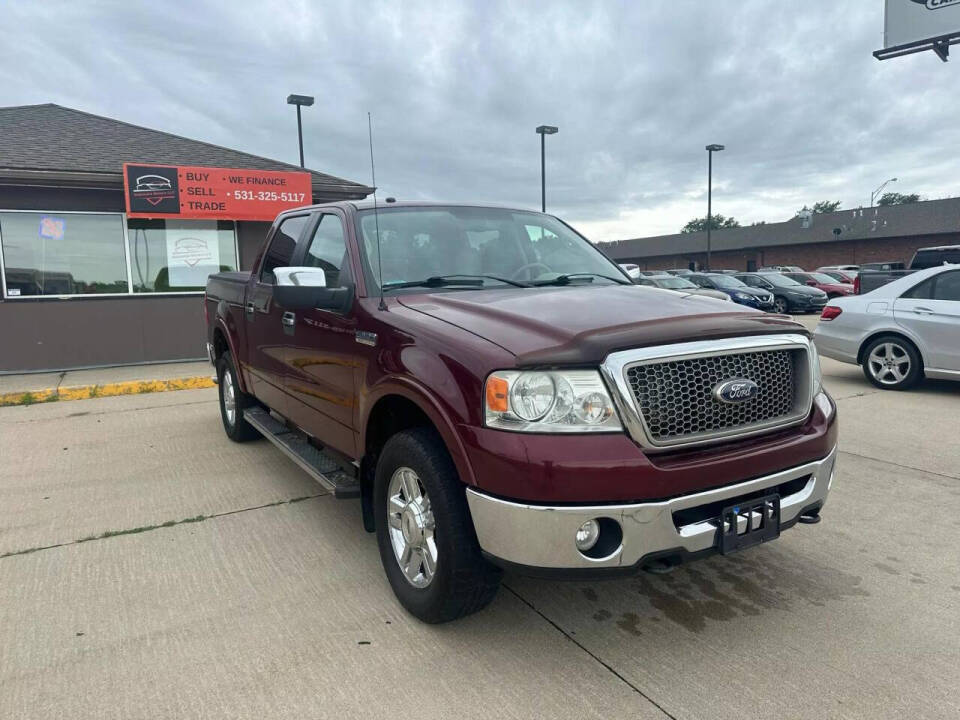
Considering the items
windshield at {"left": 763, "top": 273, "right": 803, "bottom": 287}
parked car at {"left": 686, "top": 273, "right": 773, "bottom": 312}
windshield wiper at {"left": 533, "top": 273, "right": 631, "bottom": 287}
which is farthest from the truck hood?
windshield at {"left": 763, "top": 273, "right": 803, "bottom": 287}

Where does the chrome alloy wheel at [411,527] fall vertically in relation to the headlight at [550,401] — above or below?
below

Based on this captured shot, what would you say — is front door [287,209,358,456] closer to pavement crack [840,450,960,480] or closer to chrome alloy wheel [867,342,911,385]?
pavement crack [840,450,960,480]

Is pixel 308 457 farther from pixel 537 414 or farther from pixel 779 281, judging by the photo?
pixel 779 281

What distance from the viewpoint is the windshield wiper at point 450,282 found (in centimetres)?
338

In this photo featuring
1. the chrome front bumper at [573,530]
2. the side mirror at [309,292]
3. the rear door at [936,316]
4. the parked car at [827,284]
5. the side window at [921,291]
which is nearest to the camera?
the chrome front bumper at [573,530]

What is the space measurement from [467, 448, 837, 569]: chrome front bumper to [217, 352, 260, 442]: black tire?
12.1 feet

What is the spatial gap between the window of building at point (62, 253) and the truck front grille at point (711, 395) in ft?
33.4


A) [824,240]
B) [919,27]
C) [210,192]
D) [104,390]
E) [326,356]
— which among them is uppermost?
[919,27]

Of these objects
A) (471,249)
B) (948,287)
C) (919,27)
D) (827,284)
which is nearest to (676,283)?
(919,27)

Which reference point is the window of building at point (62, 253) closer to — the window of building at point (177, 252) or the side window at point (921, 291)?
the window of building at point (177, 252)

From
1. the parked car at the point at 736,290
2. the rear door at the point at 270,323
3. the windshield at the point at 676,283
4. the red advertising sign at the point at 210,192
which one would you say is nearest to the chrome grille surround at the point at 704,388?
the rear door at the point at 270,323

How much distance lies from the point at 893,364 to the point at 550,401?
23.9 ft

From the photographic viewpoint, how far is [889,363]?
800 cm

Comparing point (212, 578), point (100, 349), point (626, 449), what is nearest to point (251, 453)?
point (212, 578)
